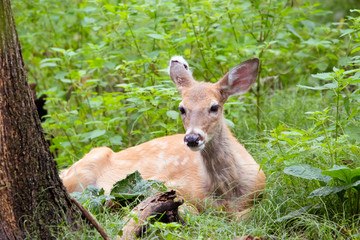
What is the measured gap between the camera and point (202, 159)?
14.4ft

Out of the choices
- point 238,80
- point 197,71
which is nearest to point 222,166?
point 238,80

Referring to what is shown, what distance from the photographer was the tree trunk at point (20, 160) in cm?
282

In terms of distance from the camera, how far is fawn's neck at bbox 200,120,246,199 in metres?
4.16

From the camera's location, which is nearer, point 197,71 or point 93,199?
point 93,199

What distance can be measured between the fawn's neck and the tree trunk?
148 centimetres

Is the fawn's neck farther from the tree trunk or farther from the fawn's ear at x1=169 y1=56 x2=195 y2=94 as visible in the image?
the tree trunk

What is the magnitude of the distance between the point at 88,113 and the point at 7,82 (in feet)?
11.6

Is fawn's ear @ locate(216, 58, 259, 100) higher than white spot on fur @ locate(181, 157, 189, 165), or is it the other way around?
fawn's ear @ locate(216, 58, 259, 100)

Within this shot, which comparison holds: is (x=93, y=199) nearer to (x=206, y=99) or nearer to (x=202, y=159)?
(x=202, y=159)

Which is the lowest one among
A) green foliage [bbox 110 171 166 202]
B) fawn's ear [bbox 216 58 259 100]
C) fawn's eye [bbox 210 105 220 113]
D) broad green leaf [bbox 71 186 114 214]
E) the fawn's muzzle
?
→ green foliage [bbox 110 171 166 202]

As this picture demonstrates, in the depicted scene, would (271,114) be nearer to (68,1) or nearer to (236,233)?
(236,233)

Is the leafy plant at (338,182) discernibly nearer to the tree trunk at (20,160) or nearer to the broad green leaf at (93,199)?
the broad green leaf at (93,199)

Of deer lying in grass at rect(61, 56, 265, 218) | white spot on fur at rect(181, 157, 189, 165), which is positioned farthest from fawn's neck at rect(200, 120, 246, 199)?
white spot on fur at rect(181, 157, 189, 165)

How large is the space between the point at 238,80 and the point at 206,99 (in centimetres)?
38
